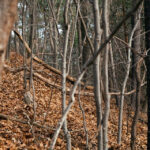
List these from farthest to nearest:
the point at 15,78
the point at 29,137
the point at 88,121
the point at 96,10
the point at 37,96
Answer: the point at 15,78 → the point at 37,96 → the point at 88,121 → the point at 29,137 → the point at 96,10

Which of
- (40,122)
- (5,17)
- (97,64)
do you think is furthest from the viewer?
(40,122)

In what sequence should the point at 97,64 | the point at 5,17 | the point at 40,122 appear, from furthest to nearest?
the point at 40,122 → the point at 97,64 → the point at 5,17

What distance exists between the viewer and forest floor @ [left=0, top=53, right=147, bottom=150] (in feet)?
13.0

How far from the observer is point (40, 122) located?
4.84 meters

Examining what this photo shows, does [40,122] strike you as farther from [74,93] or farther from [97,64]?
[97,64]

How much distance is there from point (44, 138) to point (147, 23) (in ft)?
9.83

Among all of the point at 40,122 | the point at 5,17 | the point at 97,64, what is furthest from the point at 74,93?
the point at 40,122

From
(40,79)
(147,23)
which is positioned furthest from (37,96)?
Answer: (147,23)

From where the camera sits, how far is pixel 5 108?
493cm

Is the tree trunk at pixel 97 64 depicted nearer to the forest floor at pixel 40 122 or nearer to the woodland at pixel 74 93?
the woodland at pixel 74 93

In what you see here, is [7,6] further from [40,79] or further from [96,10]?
[40,79]

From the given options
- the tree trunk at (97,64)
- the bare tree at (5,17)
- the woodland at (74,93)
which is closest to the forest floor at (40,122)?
the woodland at (74,93)

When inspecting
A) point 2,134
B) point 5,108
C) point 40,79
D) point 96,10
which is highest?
point 96,10

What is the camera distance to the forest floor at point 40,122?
3.96m
